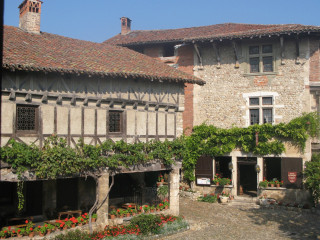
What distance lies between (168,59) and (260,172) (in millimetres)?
7618

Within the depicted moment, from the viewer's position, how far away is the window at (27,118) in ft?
31.9

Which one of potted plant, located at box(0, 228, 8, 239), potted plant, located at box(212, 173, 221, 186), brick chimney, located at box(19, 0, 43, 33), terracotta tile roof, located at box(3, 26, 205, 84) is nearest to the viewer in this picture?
potted plant, located at box(0, 228, 8, 239)

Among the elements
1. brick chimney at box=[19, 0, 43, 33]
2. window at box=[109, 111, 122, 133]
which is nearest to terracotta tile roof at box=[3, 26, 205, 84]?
brick chimney at box=[19, 0, 43, 33]

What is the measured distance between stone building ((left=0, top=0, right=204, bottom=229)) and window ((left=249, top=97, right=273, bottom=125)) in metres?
4.90

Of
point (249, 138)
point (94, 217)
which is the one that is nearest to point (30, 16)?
point (94, 217)

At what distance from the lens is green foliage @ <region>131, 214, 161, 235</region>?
1133 centimetres

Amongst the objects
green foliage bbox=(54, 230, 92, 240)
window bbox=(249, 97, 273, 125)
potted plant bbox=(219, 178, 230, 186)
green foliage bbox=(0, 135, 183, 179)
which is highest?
window bbox=(249, 97, 273, 125)

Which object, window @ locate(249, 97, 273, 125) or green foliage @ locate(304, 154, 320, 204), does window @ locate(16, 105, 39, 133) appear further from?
green foliage @ locate(304, 154, 320, 204)

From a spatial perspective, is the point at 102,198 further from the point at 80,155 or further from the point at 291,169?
the point at 291,169

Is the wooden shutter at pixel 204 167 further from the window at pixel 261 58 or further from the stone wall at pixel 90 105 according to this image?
the window at pixel 261 58

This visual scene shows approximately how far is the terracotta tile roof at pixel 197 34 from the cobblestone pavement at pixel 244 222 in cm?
802

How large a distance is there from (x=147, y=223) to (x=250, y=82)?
368 inches

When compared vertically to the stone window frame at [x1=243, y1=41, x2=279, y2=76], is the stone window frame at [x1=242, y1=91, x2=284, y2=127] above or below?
below

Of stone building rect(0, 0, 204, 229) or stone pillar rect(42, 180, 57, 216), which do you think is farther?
stone pillar rect(42, 180, 57, 216)
